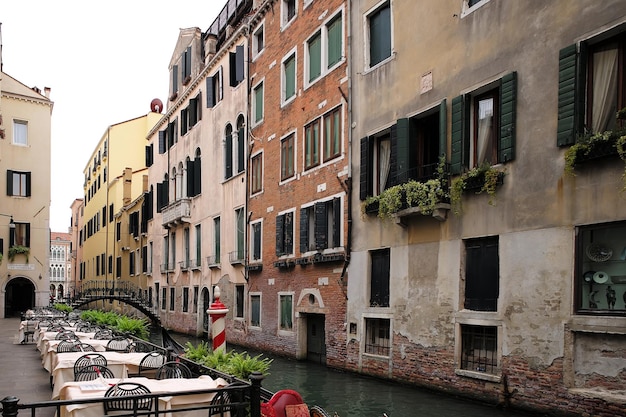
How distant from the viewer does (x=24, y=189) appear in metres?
36.0

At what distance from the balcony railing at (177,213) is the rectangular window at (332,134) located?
1400cm

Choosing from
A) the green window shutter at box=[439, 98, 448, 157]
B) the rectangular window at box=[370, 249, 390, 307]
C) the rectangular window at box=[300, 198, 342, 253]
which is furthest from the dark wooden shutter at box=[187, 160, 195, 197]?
the green window shutter at box=[439, 98, 448, 157]

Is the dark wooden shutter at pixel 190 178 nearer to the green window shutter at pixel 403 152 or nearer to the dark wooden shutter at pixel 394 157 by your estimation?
the dark wooden shutter at pixel 394 157

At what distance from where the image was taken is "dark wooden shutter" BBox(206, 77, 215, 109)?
27.0 meters

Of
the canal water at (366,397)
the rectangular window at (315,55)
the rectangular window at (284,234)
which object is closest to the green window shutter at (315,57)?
the rectangular window at (315,55)

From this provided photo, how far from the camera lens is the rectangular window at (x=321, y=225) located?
16.3m

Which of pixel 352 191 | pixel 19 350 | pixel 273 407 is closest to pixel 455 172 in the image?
pixel 352 191

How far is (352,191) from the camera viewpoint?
51.5 ft

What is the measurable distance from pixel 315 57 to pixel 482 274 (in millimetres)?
9308

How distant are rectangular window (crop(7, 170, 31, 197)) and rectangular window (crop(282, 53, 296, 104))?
72.1 ft

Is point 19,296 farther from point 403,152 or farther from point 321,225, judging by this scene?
point 403,152

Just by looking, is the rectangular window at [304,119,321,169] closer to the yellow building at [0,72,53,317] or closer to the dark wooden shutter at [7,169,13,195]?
the yellow building at [0,72,53,317]

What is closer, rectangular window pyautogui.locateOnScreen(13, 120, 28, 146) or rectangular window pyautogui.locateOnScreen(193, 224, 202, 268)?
rectangular window pyautogui.locateOnScreen(193, 224, 202, 268)

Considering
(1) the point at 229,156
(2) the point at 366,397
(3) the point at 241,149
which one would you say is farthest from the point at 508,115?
(1) the point at 229,156
